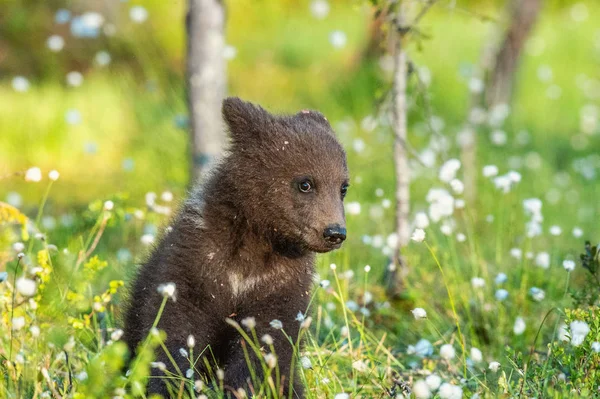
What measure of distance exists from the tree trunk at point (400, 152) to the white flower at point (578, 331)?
75.3 inches

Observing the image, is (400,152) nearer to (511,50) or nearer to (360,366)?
(360,366)

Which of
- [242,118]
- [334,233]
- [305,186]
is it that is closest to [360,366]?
[334,233]

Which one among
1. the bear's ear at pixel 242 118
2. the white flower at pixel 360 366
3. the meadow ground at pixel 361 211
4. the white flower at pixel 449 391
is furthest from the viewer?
the white flower at pixel 360 366

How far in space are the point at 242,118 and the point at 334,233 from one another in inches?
27.1

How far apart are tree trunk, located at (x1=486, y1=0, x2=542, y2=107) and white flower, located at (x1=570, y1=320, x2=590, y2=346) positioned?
6.27 m

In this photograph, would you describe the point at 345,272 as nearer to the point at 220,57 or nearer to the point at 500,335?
the point at 500,335

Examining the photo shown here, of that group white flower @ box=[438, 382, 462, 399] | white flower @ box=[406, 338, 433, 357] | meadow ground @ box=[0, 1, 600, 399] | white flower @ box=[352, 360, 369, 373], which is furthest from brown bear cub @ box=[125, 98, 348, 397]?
white flower @ box=[406, 338, 433, 357]

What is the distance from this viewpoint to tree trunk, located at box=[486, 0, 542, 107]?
9078 mm

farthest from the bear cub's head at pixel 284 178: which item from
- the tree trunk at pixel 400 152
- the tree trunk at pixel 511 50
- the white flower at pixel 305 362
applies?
the tree trunk at pixel 511 50

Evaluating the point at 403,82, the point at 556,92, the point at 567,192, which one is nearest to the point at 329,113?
the point at 567,192

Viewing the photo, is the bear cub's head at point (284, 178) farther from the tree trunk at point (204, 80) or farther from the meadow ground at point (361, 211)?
the tree trunk at point (204, 80)

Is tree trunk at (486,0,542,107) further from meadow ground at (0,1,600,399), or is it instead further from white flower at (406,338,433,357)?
white flower at (406,338,433,357)

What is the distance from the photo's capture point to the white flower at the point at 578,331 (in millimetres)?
3164

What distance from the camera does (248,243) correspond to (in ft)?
12.2
